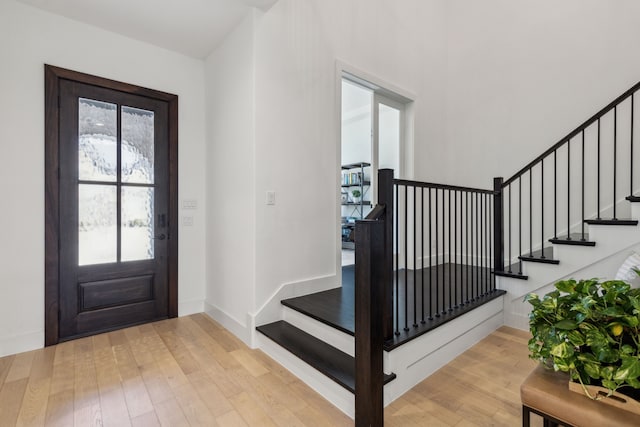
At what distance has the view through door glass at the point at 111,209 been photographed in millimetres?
2576

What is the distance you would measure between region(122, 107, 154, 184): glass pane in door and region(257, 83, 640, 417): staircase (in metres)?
1.89

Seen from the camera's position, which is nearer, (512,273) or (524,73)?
(512,273)

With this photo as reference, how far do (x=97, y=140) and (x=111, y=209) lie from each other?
634 millimetres

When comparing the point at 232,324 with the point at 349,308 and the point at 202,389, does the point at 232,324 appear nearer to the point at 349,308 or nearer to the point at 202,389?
the point at 202,389

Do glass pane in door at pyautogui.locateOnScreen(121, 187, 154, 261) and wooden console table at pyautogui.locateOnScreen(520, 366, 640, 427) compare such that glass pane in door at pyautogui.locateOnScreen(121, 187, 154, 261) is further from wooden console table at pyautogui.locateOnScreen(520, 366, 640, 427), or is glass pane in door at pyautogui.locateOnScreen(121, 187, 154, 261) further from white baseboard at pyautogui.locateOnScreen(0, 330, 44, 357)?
wooden console table at pyautogui.locateOnScreen(520, 366, 640, 427)

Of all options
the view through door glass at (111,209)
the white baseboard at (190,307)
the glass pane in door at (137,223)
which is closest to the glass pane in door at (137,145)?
the view through door glass at (111,209)

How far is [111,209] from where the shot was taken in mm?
2779

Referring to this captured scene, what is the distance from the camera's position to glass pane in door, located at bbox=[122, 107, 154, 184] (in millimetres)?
2854

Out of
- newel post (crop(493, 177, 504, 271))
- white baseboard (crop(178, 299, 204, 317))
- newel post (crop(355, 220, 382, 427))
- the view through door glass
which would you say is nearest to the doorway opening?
newel post (crop(355, 220, 382, 427))

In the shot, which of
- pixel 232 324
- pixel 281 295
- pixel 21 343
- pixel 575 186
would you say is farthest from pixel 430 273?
pixel 21 343

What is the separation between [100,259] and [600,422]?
342cm

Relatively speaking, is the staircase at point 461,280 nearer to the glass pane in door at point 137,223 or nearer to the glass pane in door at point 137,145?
the glass pane in door at point 137,223

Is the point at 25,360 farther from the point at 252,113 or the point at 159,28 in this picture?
the point at 159,28

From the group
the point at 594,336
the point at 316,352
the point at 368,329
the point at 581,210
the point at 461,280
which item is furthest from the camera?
the point at 581,210
